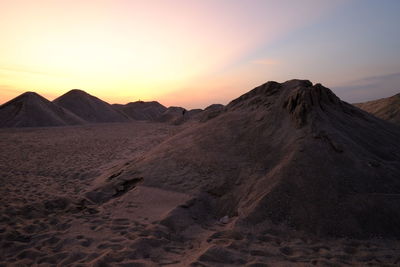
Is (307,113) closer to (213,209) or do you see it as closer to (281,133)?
(281,133)

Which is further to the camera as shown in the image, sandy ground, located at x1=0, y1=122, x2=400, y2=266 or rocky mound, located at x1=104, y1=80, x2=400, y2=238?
rocky mound, located at x1=104, y1=80, x2=400, y2=238

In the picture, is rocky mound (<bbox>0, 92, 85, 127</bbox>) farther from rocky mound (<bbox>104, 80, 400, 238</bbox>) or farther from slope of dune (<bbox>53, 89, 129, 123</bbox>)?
rocky mound (<bbox>104, 80, 400, 238</bbox>)

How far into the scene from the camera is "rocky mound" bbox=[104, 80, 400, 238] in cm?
434

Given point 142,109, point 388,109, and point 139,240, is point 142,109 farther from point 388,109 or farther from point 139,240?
point 139,240

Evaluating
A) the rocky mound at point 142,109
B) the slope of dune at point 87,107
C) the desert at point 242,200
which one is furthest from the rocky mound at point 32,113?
the desert at point 242,200

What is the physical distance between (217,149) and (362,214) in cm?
321

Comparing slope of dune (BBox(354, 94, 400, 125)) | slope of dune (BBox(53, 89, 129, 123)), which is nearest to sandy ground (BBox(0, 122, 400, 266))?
slope of dune (BBox(354, 94, 400, 125))

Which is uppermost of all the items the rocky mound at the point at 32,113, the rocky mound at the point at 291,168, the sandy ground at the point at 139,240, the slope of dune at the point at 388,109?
the rocky mound at the point at 32,113

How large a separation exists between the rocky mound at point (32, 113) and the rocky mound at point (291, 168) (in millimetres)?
29120

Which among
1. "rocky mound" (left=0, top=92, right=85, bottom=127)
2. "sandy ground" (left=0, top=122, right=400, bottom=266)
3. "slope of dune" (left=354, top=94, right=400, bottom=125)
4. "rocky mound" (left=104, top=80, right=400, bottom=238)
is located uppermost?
"rocky mound" (left=0, top=92, right=85, bottom=127)

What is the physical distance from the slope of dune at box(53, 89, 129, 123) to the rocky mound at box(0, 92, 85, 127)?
580 centimetres

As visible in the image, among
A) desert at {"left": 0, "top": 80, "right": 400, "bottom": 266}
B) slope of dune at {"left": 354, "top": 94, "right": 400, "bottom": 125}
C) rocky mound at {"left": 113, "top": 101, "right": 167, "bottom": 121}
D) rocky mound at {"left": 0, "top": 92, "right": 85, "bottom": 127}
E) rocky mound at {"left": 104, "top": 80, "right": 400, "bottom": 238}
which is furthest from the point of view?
rocky mound at {"left": 113, "top": 101, "right": 167, "bottom": 121}

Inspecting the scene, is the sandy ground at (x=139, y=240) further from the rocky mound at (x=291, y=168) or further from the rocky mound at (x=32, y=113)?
the rocky mound at (x=32, y=113)

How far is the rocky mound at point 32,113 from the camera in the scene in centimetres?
3103
